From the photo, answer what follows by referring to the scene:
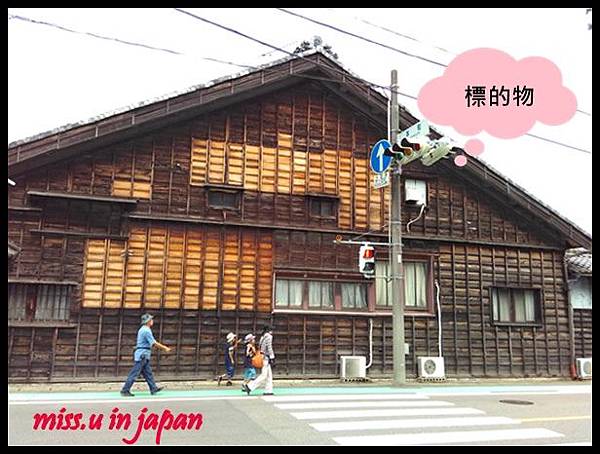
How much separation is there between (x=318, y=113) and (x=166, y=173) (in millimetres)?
4800

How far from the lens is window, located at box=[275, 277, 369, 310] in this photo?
1407cm

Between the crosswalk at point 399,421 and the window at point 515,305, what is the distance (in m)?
6.29

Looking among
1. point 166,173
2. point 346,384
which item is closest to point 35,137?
point 166,173

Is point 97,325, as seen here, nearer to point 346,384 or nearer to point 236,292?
point 236,292

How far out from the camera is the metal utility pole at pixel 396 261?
41.0 feet

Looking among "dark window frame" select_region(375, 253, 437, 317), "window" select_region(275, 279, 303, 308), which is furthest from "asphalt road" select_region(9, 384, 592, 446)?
"dark window frame" select_region(375, 253, 437, 317)

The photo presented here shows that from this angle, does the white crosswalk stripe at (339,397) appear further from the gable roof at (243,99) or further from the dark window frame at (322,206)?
the gable roof at (243,99)

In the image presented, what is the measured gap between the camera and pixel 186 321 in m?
13.0

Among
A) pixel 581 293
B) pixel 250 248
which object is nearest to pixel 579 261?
pixel 581 293

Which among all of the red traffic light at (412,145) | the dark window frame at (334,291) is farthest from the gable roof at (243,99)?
the dark window frame at (334,291)

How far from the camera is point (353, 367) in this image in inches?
540

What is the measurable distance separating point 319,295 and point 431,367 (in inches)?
145

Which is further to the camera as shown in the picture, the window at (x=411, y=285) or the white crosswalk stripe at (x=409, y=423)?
the window at (x=411, y=285)

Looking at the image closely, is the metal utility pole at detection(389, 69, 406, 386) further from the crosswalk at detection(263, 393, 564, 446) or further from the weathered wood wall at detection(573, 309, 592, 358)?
the weathered wood wall at detection(573, 309, 592, 358)
